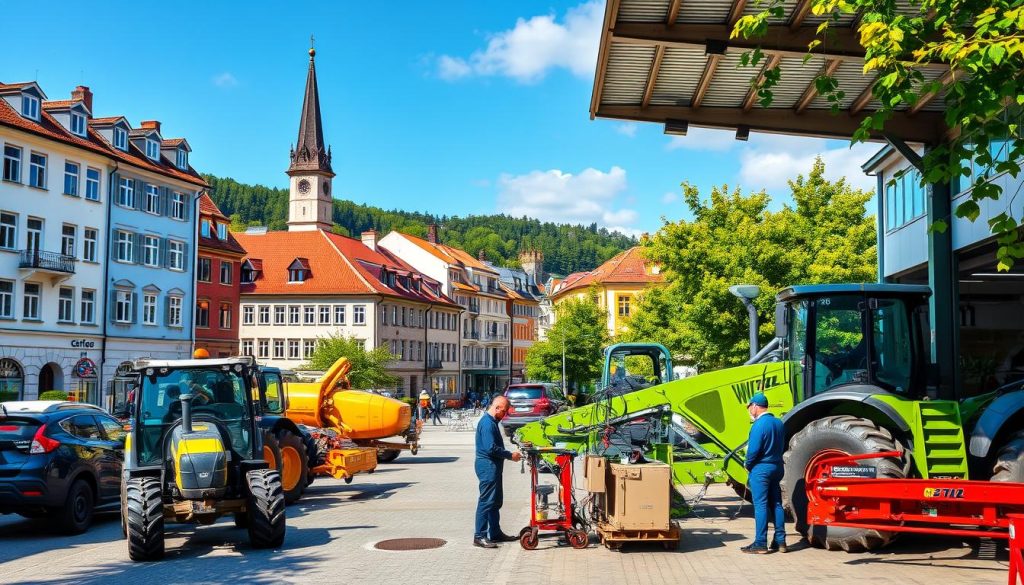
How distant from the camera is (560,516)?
11.9 meters

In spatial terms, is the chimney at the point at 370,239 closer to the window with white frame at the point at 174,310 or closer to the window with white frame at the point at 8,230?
the window with white frame at the point at 174,310

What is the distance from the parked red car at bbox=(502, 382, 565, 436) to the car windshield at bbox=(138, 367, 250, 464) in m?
20.0

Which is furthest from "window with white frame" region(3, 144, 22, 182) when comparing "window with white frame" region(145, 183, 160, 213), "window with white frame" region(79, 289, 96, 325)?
"window with white frame" region(145, 183, 160, 213)

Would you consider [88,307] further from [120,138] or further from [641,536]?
[641,536]

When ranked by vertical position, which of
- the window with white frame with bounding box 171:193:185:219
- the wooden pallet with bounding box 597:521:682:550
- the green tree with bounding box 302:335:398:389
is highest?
the window with white frame with bounding box 171:193:185:219

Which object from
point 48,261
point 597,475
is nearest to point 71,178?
point 48,261

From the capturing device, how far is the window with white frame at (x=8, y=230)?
3938 centimetres

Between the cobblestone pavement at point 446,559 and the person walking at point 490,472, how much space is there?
26cm

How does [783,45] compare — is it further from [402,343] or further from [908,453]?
[402,343]

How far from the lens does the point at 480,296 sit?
10050 centimetres

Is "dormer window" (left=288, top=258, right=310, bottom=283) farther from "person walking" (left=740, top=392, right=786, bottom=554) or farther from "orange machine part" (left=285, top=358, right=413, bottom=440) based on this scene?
"person walking" (left=740, top=392, right=786, bottom=554)

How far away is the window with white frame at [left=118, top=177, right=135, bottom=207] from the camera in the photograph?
46.3 meters

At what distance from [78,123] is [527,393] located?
2483 cm

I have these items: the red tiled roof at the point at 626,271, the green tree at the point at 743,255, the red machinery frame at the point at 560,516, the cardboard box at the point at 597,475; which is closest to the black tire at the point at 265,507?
the red machinery frame at the point at 560,516
